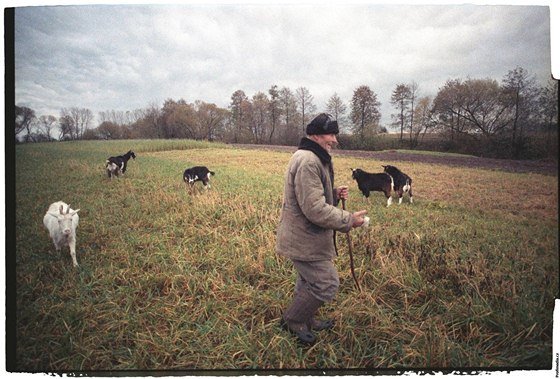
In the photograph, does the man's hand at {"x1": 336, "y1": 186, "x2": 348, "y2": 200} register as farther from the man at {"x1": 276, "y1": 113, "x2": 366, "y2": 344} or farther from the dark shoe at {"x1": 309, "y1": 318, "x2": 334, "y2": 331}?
the dark shoe at {"x1": 309, "y1": 318, "x2": 334, "y2": 331}

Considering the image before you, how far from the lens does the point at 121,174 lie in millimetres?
3740

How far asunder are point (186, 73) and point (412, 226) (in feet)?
11.0

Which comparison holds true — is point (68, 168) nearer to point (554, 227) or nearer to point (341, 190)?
point (341, 190)

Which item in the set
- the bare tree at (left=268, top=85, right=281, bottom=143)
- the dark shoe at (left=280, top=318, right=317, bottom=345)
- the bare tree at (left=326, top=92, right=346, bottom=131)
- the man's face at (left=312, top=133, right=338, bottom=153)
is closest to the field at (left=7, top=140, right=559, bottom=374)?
the dark shoe at (left=280, top=318, right=317, bottom=345)

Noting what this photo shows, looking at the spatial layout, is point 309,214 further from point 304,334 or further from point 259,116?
point 259,116

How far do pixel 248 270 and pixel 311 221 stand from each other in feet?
4.24

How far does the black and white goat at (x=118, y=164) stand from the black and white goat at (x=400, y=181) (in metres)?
3.57

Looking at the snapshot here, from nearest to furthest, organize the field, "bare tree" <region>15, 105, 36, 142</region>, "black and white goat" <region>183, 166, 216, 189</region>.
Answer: the field, "bare tree" <region>15, 105, 36, 142</region>, "black and white goat" <region>183, 166, 216, 189</region>

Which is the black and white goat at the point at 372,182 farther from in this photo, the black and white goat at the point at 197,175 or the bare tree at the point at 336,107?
the black and white goat at the point at 197,175

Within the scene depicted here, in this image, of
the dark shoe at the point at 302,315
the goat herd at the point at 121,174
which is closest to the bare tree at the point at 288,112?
the goat herd at the point at 121,174

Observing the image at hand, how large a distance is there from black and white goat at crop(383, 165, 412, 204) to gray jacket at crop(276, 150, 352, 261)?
1.57m

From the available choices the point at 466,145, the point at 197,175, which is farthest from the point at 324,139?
the point at 466,145

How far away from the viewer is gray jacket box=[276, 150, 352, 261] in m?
2.06

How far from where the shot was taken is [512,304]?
260 centimetres
